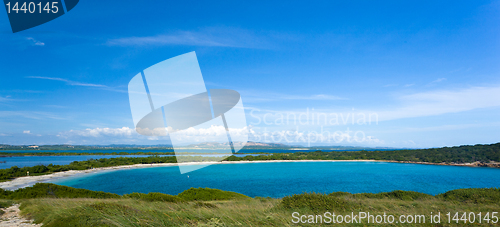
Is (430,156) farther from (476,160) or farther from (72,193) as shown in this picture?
(72,193)

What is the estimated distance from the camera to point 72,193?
1925cm

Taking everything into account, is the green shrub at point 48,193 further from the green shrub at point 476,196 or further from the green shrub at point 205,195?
the green shrub at point 476,196

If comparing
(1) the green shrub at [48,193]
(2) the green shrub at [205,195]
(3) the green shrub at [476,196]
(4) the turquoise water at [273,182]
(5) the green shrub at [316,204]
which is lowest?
(4) the turquoise water at [273,182]

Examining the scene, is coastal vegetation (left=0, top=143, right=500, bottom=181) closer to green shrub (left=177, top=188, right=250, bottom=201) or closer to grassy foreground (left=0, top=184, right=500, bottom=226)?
green shrub (left=177, top=188, right=250, bottom=201)

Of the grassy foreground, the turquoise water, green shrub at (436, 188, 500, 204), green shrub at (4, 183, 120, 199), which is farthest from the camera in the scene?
the turquoise water

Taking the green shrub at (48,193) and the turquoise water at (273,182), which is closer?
the green shrub at (48,193)

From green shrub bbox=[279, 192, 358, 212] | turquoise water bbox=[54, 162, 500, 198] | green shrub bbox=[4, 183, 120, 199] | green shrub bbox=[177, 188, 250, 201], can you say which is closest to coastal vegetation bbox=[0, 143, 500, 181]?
turquoise water bbox=[54, 162, 500, 198]

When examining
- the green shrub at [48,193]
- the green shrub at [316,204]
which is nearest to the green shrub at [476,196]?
the green shrub at [316,204]

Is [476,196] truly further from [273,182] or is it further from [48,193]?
[273,182]

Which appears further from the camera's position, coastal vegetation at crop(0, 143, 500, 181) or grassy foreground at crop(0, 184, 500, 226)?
coastal vegetation at crop(0, 143, 500, 181)

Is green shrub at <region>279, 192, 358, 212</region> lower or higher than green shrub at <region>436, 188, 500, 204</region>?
higher

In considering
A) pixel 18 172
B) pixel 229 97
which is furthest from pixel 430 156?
pixel 18 172

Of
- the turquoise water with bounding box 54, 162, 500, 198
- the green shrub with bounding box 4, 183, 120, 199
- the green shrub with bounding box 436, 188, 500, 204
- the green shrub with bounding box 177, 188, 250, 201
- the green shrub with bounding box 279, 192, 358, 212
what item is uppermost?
the green shrub with bounding box 279, 192, 358, 212

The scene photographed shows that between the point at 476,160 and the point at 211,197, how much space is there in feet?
374
